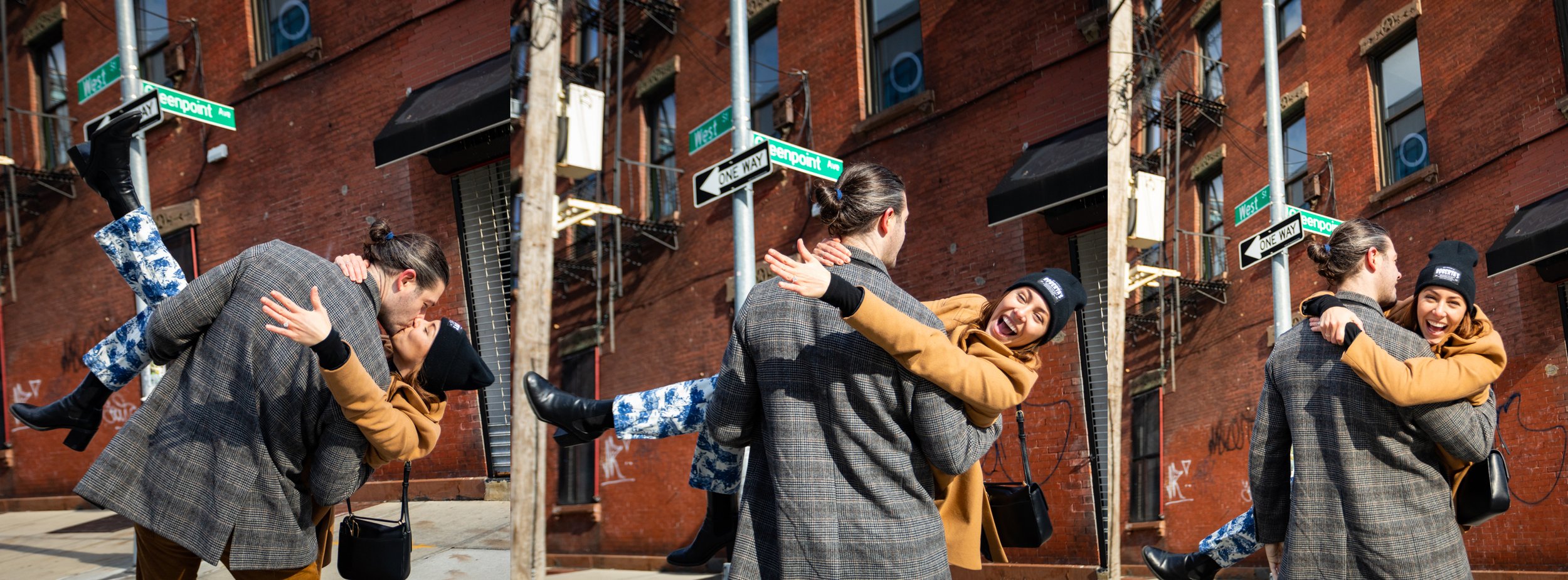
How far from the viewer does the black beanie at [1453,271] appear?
2.81 m

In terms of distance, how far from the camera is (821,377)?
205 centimetres

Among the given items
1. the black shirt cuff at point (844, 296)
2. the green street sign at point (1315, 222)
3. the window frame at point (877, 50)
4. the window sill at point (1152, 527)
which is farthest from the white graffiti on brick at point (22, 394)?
the green street sign at point (1315, 222)

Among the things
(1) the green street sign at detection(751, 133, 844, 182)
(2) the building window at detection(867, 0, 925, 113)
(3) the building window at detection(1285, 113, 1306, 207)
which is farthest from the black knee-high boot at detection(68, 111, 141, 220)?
(3) the building window at detection(1285, 113, 1306, 207)

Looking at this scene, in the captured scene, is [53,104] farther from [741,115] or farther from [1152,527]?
[1152,527]

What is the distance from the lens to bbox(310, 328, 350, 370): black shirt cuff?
198cm

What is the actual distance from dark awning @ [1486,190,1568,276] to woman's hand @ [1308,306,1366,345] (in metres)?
0.73

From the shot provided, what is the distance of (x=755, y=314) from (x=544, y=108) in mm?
1725

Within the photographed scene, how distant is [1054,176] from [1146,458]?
1.34 metres

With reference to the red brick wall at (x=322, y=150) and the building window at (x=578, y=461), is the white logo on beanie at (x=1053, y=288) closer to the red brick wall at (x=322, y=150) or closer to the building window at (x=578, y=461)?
the red brick wall at (x=322, y=150)

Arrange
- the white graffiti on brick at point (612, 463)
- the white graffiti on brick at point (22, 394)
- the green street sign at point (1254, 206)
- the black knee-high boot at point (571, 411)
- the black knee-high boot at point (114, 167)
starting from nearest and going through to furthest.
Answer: the black knee-high boot at point (114, 167) → the black knee-high boot at point (571, 411) → the white graffiti on brick at point (22, 394) → the green street sign at point (1254, 206) → the white graffiti on brick at point (612, 463)

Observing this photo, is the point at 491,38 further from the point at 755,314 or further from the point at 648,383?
the point at 648,383

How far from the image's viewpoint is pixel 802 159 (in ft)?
13.8

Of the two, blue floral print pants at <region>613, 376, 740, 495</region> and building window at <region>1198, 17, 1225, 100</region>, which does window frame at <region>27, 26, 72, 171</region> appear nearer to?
blue floral print pants at <region>613, 376, 740, 495</region>

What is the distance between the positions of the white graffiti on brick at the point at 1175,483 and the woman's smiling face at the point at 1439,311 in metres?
1.31
